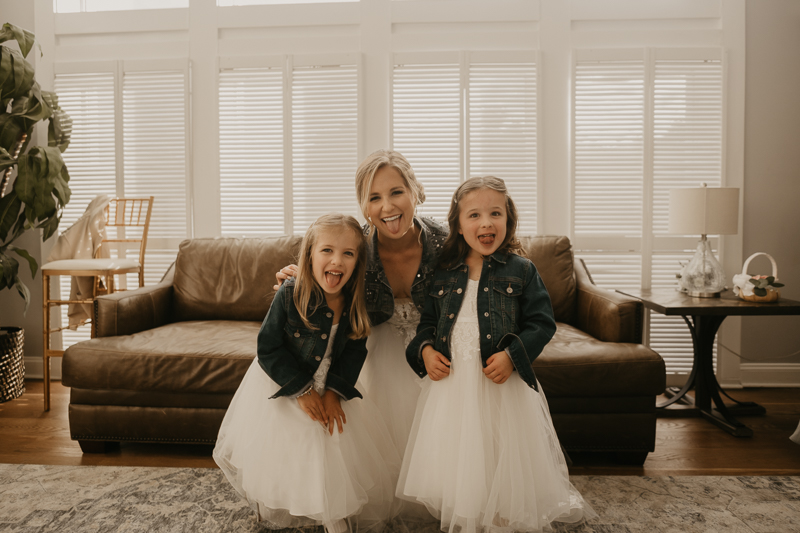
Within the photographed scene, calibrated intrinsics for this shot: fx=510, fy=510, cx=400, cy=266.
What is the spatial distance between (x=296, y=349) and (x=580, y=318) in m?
1.71

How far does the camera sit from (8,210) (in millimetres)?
2898

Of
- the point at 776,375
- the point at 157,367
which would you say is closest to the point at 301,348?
the point at 157,367

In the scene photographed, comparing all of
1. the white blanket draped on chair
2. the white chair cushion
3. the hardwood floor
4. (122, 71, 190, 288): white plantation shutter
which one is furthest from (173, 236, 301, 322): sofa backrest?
the hardwood floor

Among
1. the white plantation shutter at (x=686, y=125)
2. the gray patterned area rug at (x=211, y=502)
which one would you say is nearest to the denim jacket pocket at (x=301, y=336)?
the gray patterned area rug at (x=211, y=502)

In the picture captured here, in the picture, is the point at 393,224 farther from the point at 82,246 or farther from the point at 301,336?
the point at 82,246

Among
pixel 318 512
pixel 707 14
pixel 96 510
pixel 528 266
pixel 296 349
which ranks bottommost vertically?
pixel 96 510

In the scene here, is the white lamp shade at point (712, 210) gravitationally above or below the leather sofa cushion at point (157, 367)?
above

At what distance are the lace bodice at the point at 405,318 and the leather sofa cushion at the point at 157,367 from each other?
2.55 feet

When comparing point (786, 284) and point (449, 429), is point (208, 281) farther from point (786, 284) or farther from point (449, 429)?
point (786, 284)

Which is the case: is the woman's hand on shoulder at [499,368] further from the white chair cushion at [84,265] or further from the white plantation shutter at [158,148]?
the white plantation shutter at [158,148]

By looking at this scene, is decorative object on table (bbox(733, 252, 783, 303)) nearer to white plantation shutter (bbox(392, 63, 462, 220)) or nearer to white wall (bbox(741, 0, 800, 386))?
white wall (bbox(741, 0, 800, 386))

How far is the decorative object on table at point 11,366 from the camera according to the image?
294 cm

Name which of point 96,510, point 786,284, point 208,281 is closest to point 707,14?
point 786,284

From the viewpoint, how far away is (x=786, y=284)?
3.21 meters
